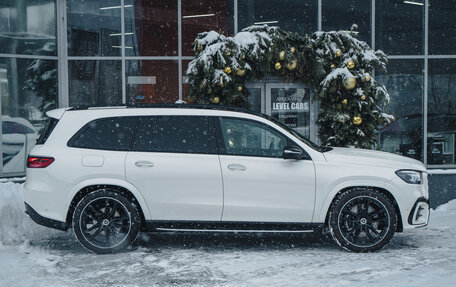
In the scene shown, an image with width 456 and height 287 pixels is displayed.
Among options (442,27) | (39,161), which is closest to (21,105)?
(39,161)

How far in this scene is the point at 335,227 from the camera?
726 cm

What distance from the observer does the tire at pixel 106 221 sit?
7262mm

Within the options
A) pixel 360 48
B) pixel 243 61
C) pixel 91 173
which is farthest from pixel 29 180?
pixel 360 48

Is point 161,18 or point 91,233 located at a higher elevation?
point 161,18

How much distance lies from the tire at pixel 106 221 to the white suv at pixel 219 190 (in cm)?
1

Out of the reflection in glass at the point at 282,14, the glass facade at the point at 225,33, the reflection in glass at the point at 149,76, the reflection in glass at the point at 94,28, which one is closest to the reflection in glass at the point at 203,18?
the glass facade at the point at 225,33

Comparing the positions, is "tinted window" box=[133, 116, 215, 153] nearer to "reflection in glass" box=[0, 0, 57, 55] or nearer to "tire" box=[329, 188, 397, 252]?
"tire" box=[329, 188, 397, 252]

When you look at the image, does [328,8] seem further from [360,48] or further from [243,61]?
[243,61]

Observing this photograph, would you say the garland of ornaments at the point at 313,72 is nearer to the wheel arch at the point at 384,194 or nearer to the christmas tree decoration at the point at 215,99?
the christmas tree decoration at the point at 215,99

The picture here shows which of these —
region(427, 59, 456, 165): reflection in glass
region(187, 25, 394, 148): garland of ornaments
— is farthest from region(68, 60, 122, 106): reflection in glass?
region(427, 59, 456, 165): reflection in glass

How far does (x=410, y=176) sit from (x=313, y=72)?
390 centimetres

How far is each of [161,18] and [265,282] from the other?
7.88m

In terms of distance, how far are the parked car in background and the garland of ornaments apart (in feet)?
11.7

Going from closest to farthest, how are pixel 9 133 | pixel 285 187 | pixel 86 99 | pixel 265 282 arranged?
pixel 265 282 → pixel 285 187 → pixel 9 133 → pixel 86 99
